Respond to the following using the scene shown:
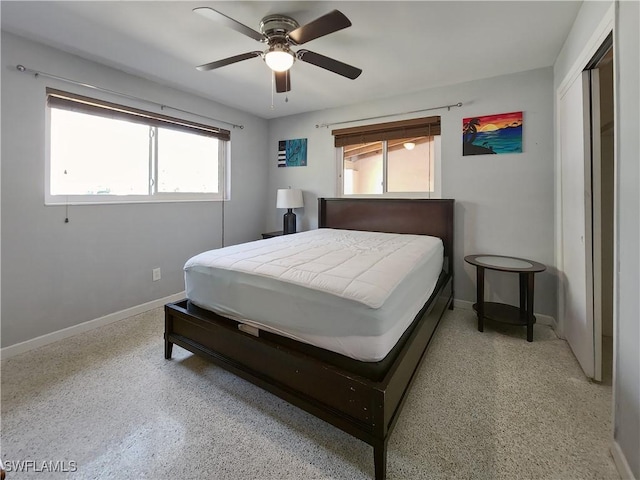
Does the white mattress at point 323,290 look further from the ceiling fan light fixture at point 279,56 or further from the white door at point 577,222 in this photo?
the ceiling fan light fixture at point 279,56

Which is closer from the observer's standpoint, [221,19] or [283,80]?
[221,19]

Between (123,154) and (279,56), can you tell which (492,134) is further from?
(123,154)

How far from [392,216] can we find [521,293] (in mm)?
1475

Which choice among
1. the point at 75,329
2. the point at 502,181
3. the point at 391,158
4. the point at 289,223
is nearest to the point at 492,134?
the point at 502,181

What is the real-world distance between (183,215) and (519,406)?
11.5 feet

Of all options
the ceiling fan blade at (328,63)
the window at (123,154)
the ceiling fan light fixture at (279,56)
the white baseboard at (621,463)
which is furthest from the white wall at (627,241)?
the window at (123,154)

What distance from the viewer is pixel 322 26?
1.61 meters

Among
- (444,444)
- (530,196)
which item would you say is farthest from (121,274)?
(530,196)

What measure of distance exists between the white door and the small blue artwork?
2843 millimetres

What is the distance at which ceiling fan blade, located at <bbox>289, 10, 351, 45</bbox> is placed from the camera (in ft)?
4.94

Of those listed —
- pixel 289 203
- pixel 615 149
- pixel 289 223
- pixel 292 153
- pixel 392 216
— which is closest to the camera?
pixel 615 149

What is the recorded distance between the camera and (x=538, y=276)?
9.04 feet

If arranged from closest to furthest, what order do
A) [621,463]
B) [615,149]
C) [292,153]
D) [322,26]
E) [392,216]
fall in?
[621,463]
[615,149]
[322,26]
[392,216]
[292,153]

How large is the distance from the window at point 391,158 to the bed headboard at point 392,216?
22 cm
